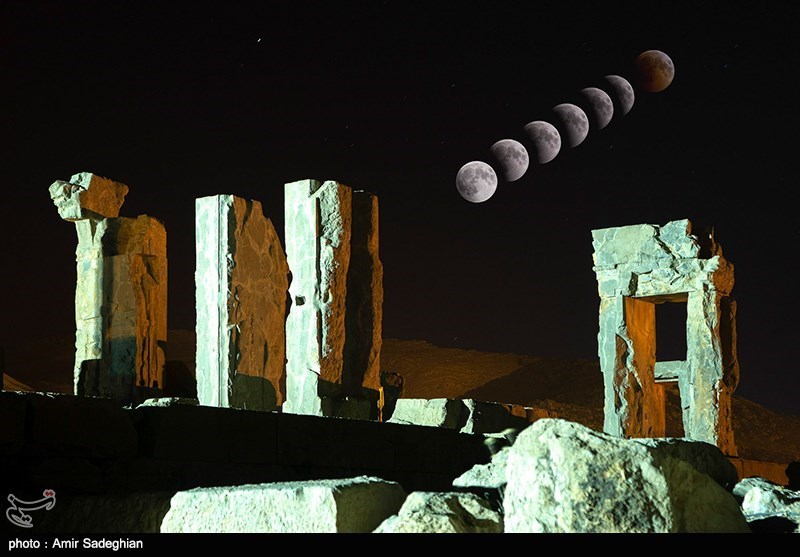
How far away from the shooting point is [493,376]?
48.7 meters

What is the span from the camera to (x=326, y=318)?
1208 cm

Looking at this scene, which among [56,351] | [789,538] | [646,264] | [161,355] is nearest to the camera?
[789,538]

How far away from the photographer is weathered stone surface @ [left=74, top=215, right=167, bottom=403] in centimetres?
1534

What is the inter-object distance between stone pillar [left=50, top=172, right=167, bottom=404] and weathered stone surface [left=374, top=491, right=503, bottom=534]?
11.5m

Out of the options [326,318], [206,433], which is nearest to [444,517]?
[206,433]

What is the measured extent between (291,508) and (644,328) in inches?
565

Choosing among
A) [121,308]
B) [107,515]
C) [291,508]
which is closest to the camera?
[291,508]

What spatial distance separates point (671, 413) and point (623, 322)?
18277 mm

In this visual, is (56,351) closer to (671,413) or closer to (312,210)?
(671,413)

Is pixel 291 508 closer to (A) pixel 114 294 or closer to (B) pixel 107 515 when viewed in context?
(B) pixel 107 515

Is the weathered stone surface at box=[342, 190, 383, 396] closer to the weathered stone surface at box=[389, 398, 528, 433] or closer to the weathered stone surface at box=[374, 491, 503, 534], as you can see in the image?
the weathered stone surface at box=[389, 398, 528, 433]

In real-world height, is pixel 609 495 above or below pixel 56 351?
below

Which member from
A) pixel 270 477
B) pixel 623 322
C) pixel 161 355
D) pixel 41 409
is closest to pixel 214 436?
pixel 270 477

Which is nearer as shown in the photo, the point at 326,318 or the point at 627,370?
the point at 326,318
